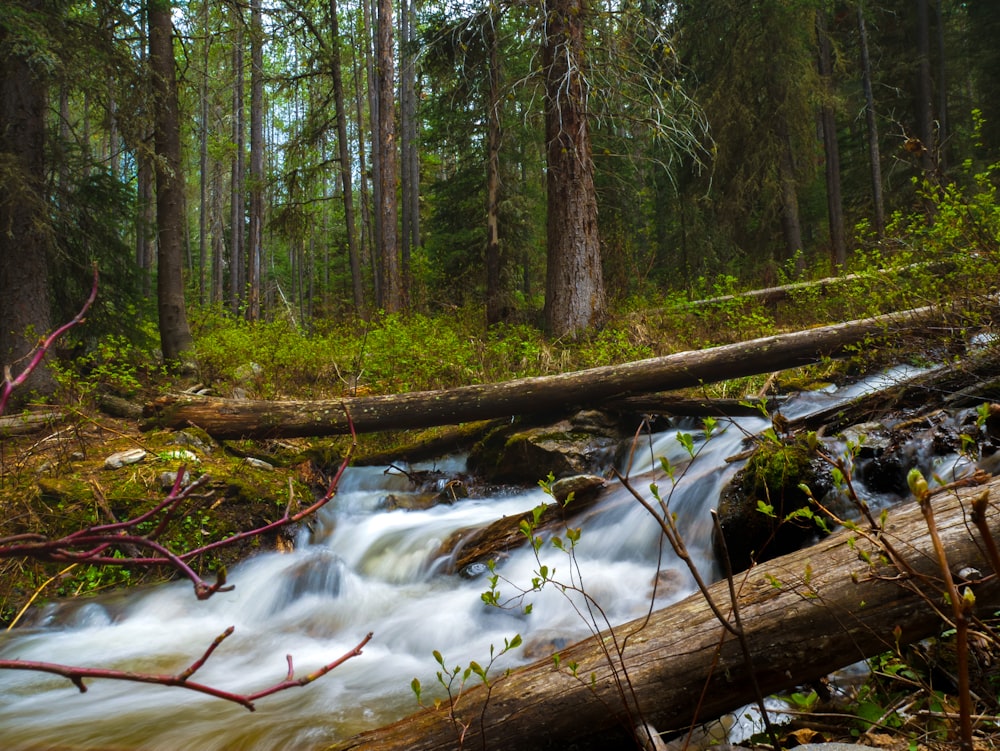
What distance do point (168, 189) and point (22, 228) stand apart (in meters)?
2.13

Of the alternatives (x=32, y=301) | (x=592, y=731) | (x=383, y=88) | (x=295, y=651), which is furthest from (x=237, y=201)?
(x=592, y=731)

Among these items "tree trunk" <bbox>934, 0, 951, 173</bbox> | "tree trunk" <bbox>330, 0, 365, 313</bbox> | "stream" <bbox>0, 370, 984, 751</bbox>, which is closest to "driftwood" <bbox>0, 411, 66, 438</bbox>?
"stream" <bbox>0, 370, 984, 751</bbox>

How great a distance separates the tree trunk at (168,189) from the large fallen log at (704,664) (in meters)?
8.17

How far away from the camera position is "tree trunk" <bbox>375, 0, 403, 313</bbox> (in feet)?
42.1

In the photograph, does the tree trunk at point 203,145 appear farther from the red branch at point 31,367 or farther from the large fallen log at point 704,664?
the red branch at point 31,367

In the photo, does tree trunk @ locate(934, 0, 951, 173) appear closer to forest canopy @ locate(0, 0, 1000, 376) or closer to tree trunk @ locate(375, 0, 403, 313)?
forest canopy @ locate(0, 0, 1000, 376)

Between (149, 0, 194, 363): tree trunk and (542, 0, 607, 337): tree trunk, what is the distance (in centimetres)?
514

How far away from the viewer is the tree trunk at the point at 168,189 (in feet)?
30.3

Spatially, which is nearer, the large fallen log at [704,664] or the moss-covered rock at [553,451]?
the large fallen log at [704,664]

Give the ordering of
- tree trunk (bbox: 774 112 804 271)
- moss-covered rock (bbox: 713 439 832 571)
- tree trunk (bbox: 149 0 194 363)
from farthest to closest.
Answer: tree trunk (bbox: 774 112 804 271), tree trunk (bbox: 149 0 194 363), moss-covered rock (bbox: 713 439 832 571)

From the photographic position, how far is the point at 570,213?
9.43 m

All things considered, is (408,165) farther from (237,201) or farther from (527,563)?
(527,563)

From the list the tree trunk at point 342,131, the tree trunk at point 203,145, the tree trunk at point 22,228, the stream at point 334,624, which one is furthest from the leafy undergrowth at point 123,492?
the tree trunk at point 203,145

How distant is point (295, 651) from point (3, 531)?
2.54 meters
